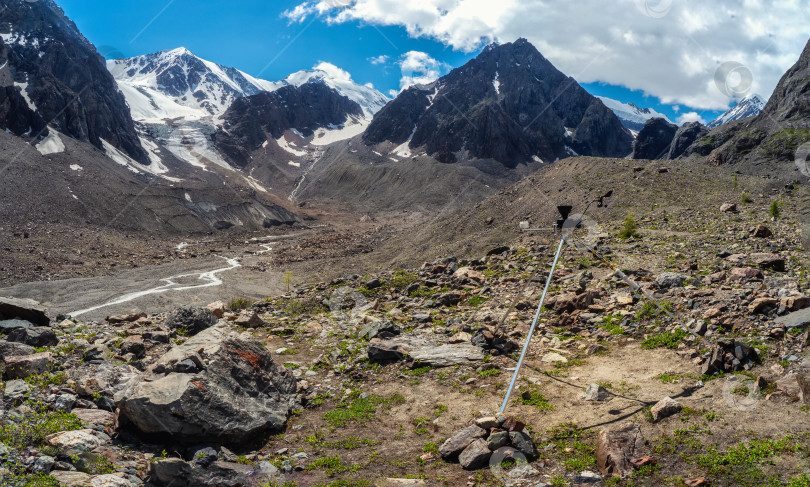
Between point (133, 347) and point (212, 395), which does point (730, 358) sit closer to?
point (212, 395)

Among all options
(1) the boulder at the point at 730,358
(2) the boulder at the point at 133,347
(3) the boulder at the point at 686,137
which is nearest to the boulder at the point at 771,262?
(1) the boulder at the point at 730,358

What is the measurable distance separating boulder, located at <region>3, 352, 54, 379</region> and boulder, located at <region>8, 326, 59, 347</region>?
2.20m

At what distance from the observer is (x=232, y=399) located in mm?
9594

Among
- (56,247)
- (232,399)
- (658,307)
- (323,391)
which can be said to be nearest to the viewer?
(232,399)

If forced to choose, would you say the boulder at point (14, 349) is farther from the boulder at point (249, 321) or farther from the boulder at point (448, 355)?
the boulder at point (448, 355)

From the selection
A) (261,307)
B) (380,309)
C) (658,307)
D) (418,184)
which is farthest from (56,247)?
(418,184)

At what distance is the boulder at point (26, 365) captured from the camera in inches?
397

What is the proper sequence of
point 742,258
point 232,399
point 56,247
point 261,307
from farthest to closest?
1. point 56,247
2. point 261,307
3. point 742,258
4. point 232,399

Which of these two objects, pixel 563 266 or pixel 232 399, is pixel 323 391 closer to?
pixel 232 399

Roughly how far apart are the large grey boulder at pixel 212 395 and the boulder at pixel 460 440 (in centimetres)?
410

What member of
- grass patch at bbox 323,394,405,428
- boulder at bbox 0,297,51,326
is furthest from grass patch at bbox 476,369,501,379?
boulder at bbox 0,297,51,326

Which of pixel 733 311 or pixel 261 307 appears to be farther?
pixel 261 307

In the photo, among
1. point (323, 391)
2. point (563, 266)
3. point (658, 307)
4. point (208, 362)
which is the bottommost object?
point (323, 391)

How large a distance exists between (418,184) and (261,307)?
113m
